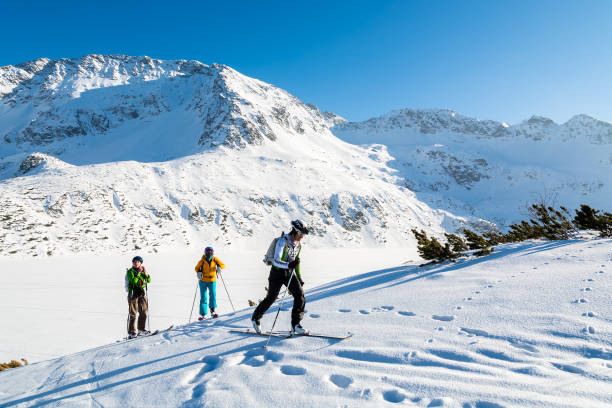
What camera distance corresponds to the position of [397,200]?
71.0 metres

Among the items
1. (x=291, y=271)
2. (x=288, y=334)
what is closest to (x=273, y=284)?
(x=291, y=271)

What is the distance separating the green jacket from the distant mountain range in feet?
102

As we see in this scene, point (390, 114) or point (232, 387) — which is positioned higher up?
point (390, 114)

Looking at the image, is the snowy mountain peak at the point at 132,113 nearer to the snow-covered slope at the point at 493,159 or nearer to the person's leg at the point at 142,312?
the snow-covered slope at the point at 493,159

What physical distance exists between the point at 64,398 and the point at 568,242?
12.6 metres

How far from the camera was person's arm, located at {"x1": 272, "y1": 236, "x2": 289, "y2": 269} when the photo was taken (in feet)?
17.9

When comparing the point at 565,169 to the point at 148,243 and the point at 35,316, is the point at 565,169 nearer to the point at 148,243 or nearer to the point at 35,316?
the point at 148,243

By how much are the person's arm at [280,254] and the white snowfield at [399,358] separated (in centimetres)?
131

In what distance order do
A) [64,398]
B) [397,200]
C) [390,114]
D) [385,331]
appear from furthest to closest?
→ 1. [390,114]
2. [397,200]
3. [385,331]
4. [64,398]

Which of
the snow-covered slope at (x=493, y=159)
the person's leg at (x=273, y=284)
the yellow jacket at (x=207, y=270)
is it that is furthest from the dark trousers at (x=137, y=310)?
the snow-covered slope at (x=493, y=159)

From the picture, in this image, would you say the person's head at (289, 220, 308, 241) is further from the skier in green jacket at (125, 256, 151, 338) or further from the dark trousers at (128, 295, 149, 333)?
the dark trousers at (128, 295, 149, 333)

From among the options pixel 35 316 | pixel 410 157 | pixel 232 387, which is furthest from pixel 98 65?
pixel 232 387

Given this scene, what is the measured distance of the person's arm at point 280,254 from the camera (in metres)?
5.44

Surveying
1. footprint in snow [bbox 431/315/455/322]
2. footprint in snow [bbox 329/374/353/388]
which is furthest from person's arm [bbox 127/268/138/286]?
footprint in snow [bbox 431/315/455/322]
